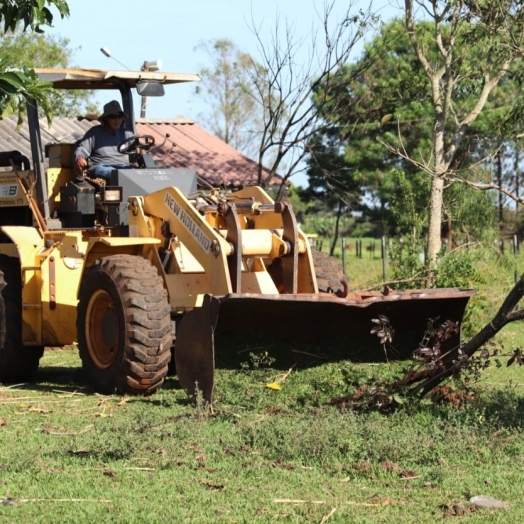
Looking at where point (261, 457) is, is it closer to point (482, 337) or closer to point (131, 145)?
point (482, 337)

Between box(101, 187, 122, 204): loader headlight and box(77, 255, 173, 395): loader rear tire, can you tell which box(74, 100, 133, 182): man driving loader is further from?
box(77, 255, 173, 395): loader rear tire

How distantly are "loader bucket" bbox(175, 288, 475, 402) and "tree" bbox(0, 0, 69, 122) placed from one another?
2057mm

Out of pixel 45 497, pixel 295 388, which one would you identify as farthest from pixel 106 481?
pixel 295 388

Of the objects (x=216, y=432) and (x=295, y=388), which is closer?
(x=216, y=432)

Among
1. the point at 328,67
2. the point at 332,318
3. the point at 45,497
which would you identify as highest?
the point at 328,67

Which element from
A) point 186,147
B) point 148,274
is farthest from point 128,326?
point 186,147

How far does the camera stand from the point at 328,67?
17.7 meters

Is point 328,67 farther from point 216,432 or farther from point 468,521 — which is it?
point 468,521

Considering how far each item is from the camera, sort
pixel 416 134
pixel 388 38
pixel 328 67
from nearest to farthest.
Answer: pixel 328 67 → pixel 388 38 → pixel 416 134

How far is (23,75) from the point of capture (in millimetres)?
7363

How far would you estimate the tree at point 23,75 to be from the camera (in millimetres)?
7328

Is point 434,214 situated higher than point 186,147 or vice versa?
point 186,147

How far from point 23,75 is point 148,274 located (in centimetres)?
262

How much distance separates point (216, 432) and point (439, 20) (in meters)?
10.9
